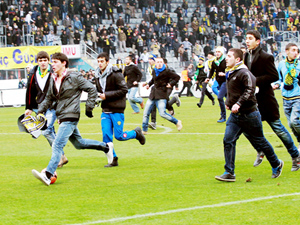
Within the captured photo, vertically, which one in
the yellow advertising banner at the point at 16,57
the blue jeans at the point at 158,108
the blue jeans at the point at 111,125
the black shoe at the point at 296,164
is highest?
the blue jeans at the point at 111,125

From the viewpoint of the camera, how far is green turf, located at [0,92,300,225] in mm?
5879

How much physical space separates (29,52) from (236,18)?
69.9 feet

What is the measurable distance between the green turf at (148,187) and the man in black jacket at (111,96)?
2.05 feet

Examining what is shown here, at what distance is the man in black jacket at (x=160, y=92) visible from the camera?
14.0 m

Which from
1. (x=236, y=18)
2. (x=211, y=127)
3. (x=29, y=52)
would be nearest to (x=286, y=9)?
(x=236, y=18)

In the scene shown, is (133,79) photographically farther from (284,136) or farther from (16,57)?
(284,136)

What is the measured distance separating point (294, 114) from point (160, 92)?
16.0 feet

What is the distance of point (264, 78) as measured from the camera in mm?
8180

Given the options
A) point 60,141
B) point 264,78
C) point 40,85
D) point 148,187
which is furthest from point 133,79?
point 148,187

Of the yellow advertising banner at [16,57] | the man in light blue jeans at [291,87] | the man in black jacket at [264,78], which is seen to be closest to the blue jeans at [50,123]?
the man in black jacket at [264,78]

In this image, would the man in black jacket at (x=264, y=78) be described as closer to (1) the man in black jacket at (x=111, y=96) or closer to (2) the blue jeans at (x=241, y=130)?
(2) the blue jeans at (x=241, y=130)

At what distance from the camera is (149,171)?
29.2ft

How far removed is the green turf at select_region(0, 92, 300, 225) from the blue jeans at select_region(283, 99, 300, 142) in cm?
55

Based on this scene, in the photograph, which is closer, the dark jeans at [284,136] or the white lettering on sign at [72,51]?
the dark jeans at [284,136]
